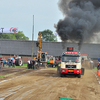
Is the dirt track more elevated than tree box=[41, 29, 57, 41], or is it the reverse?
tree box=[41, 29, 57, 41]

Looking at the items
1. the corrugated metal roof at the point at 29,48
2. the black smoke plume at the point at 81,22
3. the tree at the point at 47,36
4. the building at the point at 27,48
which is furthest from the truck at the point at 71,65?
the tree at the point at 47,36

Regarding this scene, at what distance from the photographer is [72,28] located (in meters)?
27.9

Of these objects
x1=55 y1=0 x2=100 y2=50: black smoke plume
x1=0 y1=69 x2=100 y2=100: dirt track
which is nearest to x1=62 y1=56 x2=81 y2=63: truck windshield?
x1=0 y1=69 x2=100 y2=100: dirt track

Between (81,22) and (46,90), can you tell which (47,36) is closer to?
(81,22)

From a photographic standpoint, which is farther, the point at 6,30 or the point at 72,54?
the point at 6,30

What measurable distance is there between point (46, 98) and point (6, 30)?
62.6 meters

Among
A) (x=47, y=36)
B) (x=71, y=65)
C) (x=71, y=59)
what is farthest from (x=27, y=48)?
(x=47, y=36)

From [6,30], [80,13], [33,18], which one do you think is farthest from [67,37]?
[6,30]

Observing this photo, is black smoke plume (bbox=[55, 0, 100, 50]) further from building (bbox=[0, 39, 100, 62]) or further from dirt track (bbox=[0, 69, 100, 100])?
building (bbox=[0, 39, 100, 62])

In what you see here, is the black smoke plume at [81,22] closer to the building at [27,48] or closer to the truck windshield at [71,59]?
the truck windshield at [71,59]

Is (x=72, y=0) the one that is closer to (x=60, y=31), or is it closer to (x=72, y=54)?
(x=60, y=31)

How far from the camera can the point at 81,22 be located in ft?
90.7

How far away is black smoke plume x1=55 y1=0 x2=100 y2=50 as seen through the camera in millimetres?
27719

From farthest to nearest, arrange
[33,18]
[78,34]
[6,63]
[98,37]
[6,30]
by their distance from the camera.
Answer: [6,30], [33,18], [6,63], [98,37], [78,34]
